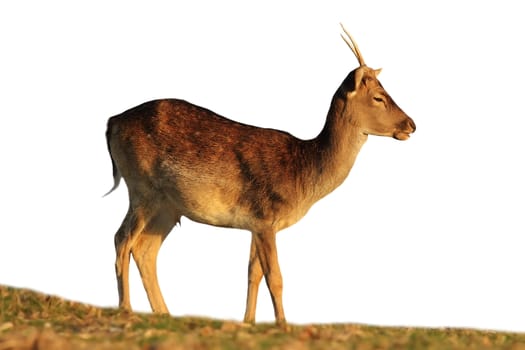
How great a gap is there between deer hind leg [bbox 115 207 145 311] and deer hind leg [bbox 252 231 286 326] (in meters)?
2.15

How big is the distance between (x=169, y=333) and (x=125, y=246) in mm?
4868

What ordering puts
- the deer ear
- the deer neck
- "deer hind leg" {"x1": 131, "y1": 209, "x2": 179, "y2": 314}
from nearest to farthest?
the deer ear → the deer neck → "deer hind leg" {"x1": 131, "y1": 209, "x2": 179, "y2": 314}

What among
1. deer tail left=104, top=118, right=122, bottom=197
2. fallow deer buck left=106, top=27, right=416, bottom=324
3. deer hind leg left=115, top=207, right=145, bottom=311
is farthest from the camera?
deer tail left=104, top=118, right=122, bottom=197

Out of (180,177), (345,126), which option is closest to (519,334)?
(345,126)

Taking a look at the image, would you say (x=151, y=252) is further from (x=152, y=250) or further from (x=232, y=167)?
(x=232, y=167)

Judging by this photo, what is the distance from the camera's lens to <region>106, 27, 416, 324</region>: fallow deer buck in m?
16.6

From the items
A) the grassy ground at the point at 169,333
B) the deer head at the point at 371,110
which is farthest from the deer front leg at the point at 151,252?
the deer head at the point at 371,110

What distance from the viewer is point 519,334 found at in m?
15.8

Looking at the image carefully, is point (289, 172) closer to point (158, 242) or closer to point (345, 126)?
point (345, 126)

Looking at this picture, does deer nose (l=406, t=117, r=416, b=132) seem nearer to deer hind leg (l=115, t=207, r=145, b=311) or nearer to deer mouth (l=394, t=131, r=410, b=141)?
deer mouth (l=394, t=131, r=410, b=141)

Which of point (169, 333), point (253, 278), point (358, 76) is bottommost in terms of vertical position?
point (169, 333)

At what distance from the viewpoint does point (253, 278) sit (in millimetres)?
16828

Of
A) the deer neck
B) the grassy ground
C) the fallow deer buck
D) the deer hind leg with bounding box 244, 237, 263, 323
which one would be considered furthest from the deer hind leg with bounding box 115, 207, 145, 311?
the deer neck

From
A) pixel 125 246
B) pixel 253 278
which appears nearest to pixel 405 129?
pixel 253 278
